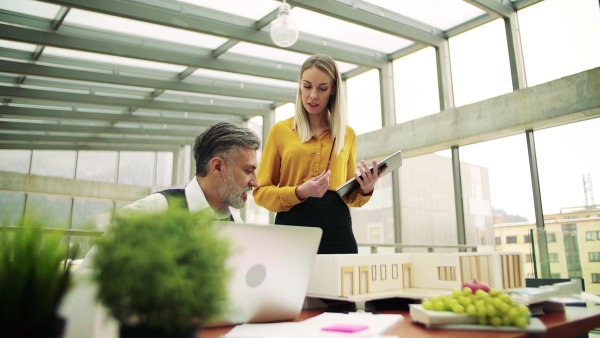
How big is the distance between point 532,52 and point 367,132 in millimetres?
2542

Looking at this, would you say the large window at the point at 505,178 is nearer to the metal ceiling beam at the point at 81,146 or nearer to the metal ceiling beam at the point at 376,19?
the metal ceiling beam at the point at 376,19

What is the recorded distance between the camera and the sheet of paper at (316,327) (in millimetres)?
785

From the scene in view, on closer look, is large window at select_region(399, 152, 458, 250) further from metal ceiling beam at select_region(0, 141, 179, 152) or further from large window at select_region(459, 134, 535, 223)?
metal ceiling beam at select_region(0, 141, 179, 152)

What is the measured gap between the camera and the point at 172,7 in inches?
199

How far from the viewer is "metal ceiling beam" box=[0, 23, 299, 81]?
16.9 ft

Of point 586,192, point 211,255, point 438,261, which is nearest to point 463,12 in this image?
point 586,192

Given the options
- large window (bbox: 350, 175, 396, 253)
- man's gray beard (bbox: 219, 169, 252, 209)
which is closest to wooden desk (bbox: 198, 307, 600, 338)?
man's gray beard (bbox: 219, 169, 252, 209)

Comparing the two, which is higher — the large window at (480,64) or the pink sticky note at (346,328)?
the large window at (480,64)

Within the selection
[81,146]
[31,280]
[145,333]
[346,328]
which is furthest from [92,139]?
[145,333]

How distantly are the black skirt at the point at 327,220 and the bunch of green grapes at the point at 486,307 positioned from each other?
2.30 ft

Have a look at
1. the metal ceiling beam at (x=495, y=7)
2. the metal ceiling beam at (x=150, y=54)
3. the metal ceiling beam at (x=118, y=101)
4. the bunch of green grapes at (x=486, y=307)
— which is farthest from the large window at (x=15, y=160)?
the bunch of green grapes at (x=486, y=307)

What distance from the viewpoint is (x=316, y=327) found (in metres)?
0.87

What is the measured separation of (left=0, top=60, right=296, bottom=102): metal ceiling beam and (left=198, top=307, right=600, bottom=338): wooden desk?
6.39m

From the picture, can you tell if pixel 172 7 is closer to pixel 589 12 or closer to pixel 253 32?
pixel 253 32
